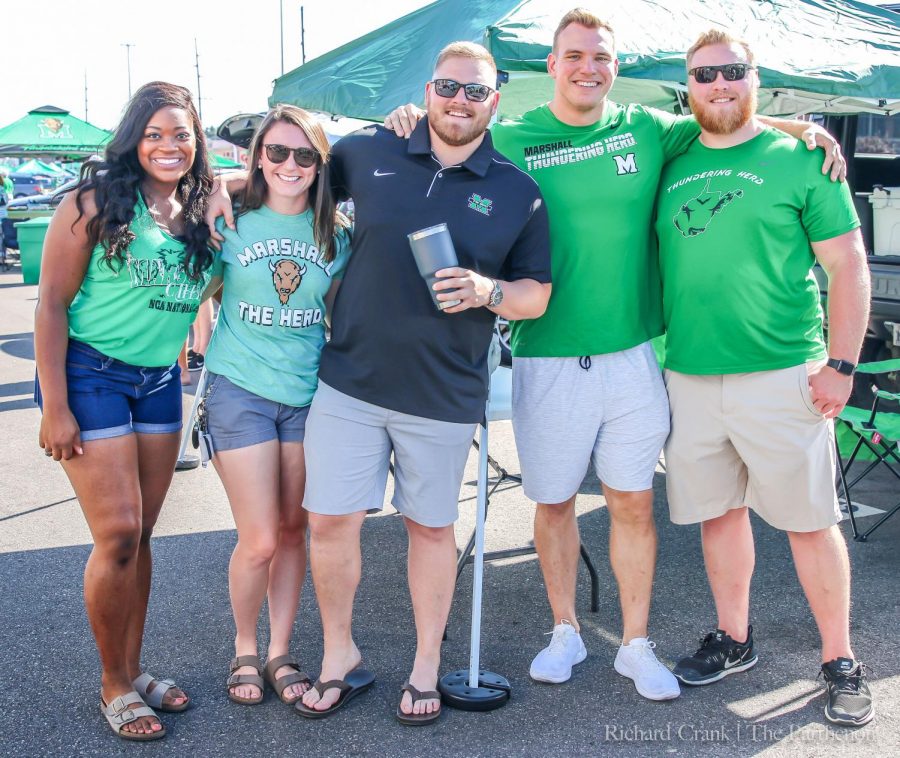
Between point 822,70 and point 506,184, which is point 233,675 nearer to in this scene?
point 506,184

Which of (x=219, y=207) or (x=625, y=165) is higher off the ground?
(x=625, y=165)

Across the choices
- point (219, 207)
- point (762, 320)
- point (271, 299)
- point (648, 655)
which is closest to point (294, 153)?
point (219, 207)

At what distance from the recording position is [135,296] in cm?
284

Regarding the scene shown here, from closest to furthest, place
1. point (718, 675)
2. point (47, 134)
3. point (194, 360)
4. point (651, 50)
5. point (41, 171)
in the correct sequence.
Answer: point (718, 675)
point (651, 50)
point (194, 360)
point (47, 134)
point (41, 171)

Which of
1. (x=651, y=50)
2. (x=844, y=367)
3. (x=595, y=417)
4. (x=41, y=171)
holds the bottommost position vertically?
(x=595, y=417)

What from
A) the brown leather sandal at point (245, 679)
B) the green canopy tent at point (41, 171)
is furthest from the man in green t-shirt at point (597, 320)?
the green canopy tent at point (41, 171)

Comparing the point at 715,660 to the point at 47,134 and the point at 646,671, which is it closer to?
the point at 646,671

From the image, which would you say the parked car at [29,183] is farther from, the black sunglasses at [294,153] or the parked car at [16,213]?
the black sunglasses at [294,153]

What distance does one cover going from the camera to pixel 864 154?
7.37 meters

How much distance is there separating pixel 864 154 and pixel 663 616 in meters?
5.15

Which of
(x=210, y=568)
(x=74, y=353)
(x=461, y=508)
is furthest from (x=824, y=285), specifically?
(x=74, y=353)

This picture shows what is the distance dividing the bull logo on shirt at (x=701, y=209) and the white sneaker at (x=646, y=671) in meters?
1.48

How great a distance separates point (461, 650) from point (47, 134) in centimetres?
2363

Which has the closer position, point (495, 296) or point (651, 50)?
point (495, 296)
